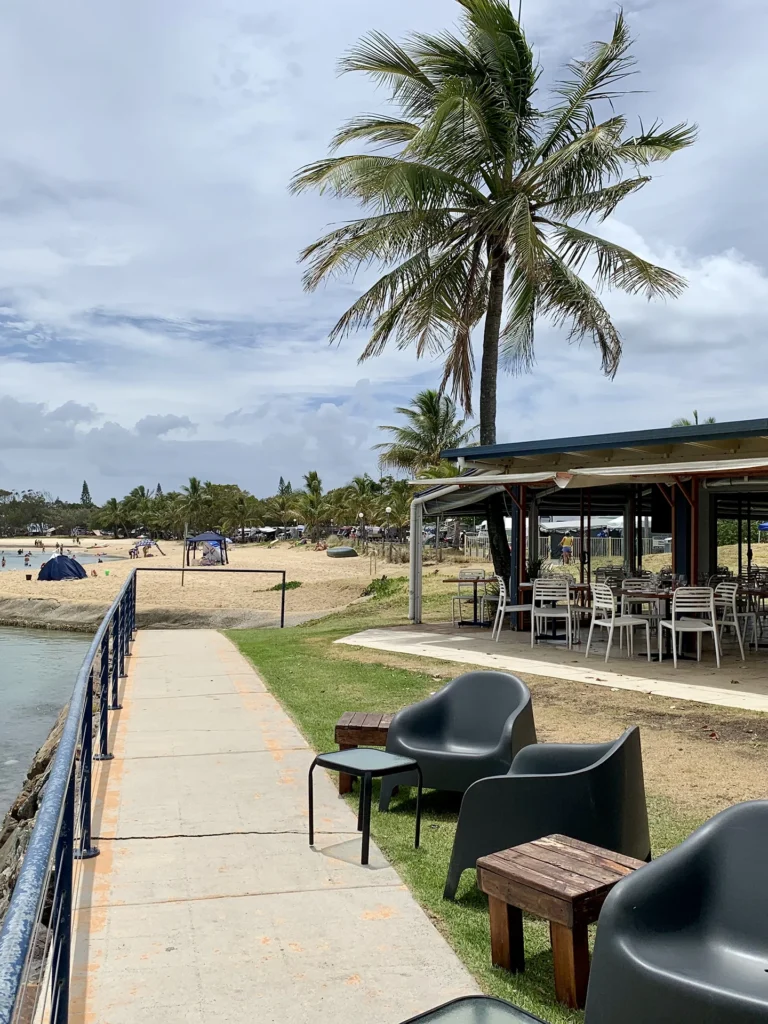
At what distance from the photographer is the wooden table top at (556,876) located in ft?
10.7

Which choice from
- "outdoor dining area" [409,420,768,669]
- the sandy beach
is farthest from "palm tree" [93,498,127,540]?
"outdoor dining area" [409,420,768,669]

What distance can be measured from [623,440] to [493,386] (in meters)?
4.19

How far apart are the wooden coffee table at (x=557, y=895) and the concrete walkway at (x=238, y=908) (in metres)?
0.26

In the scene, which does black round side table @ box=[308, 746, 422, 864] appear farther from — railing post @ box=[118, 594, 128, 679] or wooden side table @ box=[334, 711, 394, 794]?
railing post @ box=[118, 594, 128, 679]

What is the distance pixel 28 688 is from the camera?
1947cm

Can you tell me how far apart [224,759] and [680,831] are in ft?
10.8

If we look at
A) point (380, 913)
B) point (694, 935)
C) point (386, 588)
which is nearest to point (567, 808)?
point (380, 913)

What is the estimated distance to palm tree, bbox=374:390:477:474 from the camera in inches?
1608

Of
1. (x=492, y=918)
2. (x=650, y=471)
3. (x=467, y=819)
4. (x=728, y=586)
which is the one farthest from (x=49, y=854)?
(x=728, y=586)

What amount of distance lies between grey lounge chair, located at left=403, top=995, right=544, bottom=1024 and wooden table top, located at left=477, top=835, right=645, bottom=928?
967 mm

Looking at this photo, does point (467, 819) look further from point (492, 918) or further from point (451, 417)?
point (451, 417)

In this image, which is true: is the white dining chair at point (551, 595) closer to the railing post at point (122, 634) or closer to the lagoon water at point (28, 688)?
the railing post at point (122, 634)

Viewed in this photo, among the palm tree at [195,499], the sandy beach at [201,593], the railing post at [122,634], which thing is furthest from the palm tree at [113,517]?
the railing post at [122,634]

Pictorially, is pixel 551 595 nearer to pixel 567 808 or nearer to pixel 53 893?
pixel 567 808
